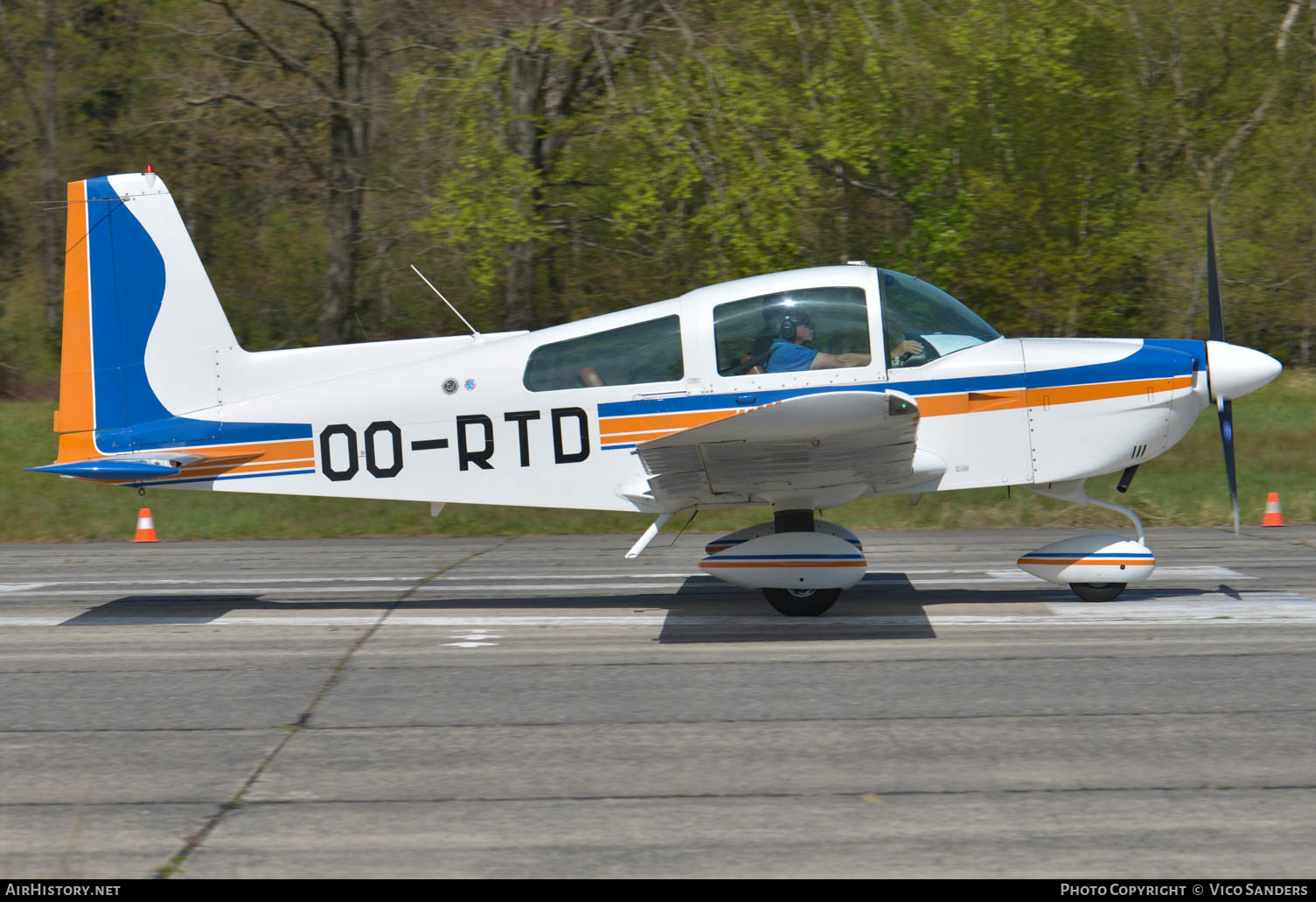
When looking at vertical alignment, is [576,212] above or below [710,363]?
above

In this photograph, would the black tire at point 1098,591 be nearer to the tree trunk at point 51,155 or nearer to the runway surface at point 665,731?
the runway surface at point 665,731

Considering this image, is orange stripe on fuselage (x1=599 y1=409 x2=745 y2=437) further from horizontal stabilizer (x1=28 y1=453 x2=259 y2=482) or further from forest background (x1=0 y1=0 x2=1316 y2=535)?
forest background (x1=0 y1=0 x2=1316 y2=535)

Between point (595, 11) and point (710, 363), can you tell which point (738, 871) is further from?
point (595, 11)

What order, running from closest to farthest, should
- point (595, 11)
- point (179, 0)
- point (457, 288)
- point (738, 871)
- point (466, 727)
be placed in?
point (738, 871), point (466, 727), point (595, 11), point (457, 288), point (179, 0)

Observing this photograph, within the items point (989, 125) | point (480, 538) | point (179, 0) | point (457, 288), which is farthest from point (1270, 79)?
point (179, 0)

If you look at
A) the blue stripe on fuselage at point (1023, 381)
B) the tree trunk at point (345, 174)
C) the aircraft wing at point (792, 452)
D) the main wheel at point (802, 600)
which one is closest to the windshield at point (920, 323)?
the blue stripe on fuselage at point (1023, 381)

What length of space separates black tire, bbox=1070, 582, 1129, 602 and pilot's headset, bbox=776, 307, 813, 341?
2614mm

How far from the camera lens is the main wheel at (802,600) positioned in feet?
25.8

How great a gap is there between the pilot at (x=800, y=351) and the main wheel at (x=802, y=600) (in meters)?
1.47

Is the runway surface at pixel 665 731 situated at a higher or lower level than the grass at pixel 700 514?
lower

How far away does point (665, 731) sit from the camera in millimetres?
5496

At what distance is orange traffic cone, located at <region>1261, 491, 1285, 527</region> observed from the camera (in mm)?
13062

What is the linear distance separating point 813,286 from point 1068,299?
11033 millimetres

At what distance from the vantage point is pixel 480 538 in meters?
13.7
